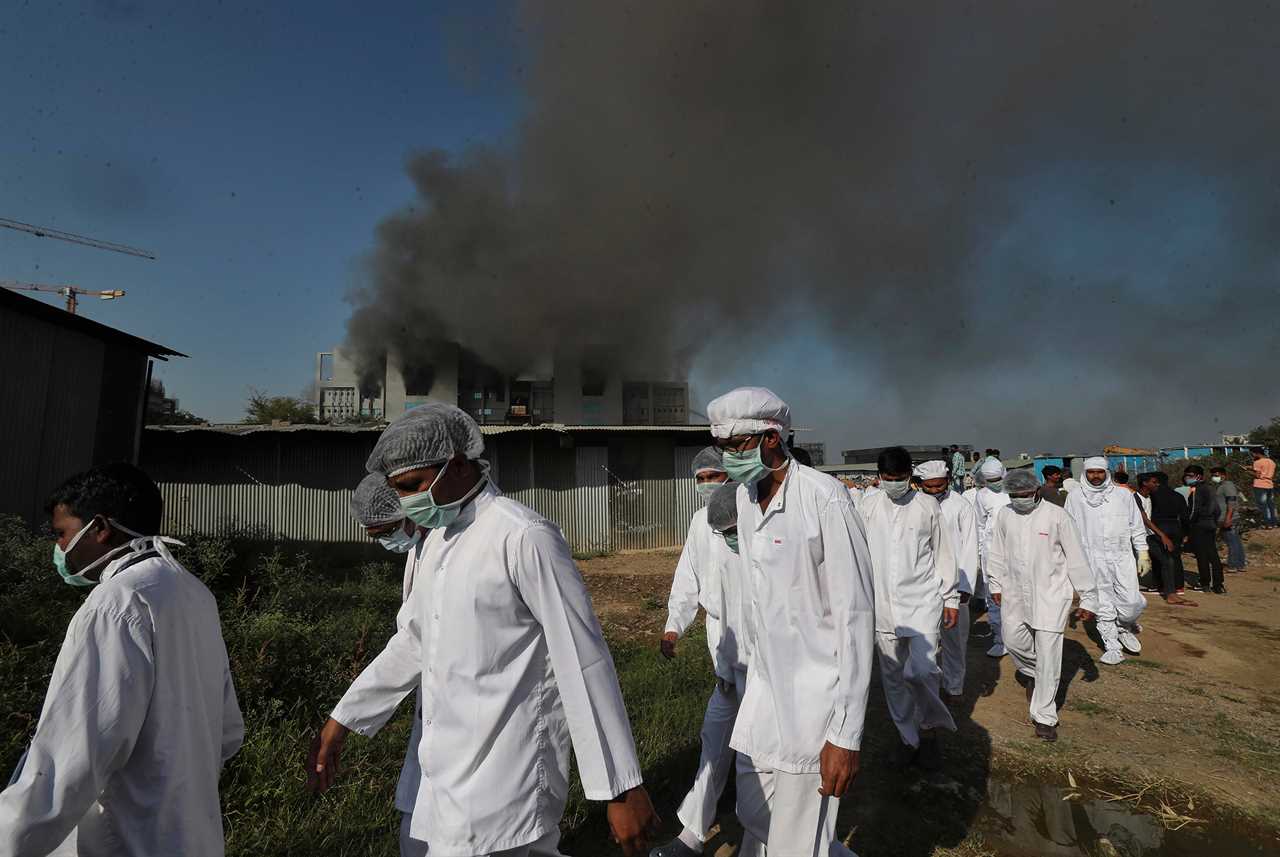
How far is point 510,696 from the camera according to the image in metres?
1.68

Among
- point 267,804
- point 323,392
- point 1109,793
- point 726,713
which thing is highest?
point 323,392

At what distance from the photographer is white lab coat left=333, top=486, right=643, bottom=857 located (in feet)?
5.34

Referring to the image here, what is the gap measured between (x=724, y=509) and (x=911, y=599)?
6.32 feet

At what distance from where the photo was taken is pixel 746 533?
8.41ft

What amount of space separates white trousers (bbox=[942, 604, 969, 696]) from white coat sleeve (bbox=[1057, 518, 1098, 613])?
80 cm

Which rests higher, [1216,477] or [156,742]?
[1216,477]

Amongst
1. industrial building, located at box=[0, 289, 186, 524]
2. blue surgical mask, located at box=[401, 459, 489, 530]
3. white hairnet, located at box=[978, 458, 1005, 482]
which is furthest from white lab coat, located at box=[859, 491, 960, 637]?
industrial building, located at box=[0, 289, 186, 524]

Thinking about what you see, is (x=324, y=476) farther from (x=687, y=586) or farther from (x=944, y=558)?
(x=944, y=558)

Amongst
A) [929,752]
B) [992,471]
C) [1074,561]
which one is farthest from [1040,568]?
[992,471]

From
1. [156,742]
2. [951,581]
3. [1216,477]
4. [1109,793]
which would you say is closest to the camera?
[156,742]

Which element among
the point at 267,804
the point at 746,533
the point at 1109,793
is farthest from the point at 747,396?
the point at 1109,793

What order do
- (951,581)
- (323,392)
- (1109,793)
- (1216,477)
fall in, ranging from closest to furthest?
(1109,793) → (951,581) → (1216,477) → (323,392)

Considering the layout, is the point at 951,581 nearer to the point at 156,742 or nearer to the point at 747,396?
the point at 747,396

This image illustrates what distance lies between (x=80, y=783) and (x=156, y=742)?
0.17 meters
